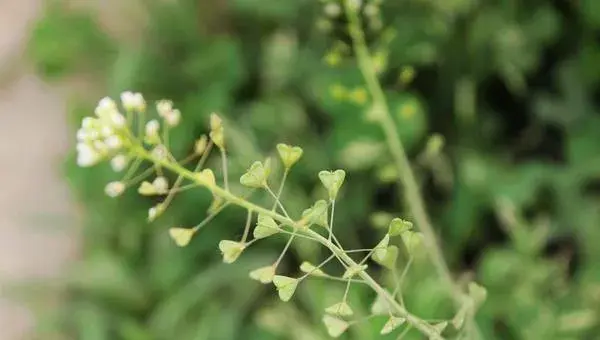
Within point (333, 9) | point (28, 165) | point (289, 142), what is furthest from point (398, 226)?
point (28, 165)

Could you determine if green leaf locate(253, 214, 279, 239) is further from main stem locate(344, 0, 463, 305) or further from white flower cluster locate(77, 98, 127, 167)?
main stem locate(344, 0, 463, 305)

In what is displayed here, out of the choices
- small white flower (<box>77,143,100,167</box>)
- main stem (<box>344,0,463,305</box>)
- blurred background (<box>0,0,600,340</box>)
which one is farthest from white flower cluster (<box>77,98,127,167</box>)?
blurred background (<box>0,0,600,340</box>)

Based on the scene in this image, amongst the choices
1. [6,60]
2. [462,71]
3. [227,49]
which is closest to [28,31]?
[6,60]

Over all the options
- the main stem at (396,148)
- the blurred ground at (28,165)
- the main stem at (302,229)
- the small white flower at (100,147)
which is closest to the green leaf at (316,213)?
the main stem at (302,229)

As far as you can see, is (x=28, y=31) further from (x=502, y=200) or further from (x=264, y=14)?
(x=502, y=200)

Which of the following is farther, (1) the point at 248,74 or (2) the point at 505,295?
(1) the point at 248,74

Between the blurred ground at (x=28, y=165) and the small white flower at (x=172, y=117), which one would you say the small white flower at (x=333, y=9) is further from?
→ the blurred ground at (x=28, y=165)
